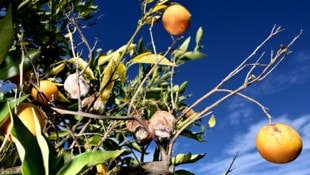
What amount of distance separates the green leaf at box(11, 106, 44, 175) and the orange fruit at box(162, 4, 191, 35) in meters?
0.84

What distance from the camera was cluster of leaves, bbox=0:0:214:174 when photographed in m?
0.79

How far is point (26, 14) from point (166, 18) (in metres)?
0.94

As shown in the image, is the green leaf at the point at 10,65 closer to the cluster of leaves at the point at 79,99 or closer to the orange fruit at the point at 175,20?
the cluster of leaves at the point at 79,99

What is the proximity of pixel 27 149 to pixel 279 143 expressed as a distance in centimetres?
68

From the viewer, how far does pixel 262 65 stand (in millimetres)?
1148

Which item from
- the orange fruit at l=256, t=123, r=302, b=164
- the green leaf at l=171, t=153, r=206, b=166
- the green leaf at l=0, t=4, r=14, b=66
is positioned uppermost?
the green leaf at l=0, t=4, r=14, b=66

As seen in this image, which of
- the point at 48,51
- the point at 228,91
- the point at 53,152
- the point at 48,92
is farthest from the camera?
the point at 48,51

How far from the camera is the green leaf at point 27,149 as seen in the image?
670 millimetres

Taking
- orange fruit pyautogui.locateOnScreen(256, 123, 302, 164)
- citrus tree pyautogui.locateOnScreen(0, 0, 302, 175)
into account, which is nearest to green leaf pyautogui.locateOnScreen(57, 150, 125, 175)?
citrus tree pyautogui.locateOnScreen(0, 0, 302, 175)

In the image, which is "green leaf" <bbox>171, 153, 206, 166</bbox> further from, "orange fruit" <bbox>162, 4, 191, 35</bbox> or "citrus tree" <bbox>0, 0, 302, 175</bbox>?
"orange fruit" <bbox>162, 4, 191, 35</bbox>

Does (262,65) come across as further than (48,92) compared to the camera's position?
No

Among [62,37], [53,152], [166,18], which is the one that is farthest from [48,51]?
[53,152]

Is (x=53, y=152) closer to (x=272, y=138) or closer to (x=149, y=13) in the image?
(x=272, y=138)

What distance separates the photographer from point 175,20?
148 cm
